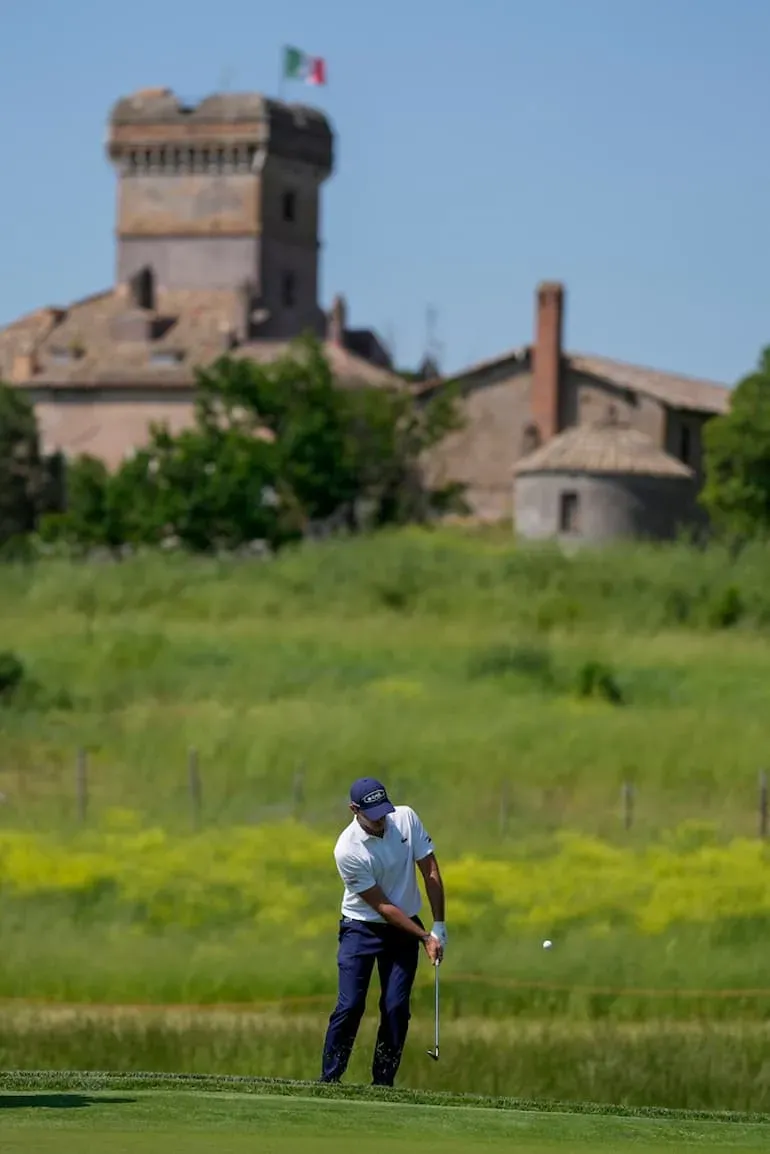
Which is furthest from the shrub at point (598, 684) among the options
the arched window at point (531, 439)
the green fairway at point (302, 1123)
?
the arched window at point (531, 439)

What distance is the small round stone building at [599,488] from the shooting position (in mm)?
81000

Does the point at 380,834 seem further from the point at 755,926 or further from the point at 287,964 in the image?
the point at 755,926

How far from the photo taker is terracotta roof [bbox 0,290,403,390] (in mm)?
100938

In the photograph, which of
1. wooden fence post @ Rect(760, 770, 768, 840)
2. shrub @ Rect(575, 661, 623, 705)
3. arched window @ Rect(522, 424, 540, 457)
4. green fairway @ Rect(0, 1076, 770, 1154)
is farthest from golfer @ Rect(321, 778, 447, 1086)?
arched window @ Rect(522, 424, 540, 457)

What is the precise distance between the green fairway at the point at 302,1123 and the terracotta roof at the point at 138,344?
8103 cm

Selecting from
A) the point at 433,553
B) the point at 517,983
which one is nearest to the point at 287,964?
the point at 517,983

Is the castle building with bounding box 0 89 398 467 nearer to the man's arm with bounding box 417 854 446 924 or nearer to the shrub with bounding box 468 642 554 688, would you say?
the shrub with bounding box 468 642 554 688

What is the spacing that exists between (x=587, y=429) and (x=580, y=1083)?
6188 cm

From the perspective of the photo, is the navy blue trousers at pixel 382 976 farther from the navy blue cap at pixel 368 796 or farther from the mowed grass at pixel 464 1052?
the mowed grass at pixel 464 1052

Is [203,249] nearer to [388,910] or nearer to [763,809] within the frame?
[763,809]

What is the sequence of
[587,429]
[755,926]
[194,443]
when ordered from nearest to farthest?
1. [755,926]
2. [587,429]
3. [194,443]

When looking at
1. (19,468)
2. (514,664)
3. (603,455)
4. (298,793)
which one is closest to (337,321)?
(19,468)

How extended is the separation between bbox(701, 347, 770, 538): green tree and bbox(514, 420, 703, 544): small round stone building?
4.07 feet

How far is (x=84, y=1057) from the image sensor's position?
22.6m
